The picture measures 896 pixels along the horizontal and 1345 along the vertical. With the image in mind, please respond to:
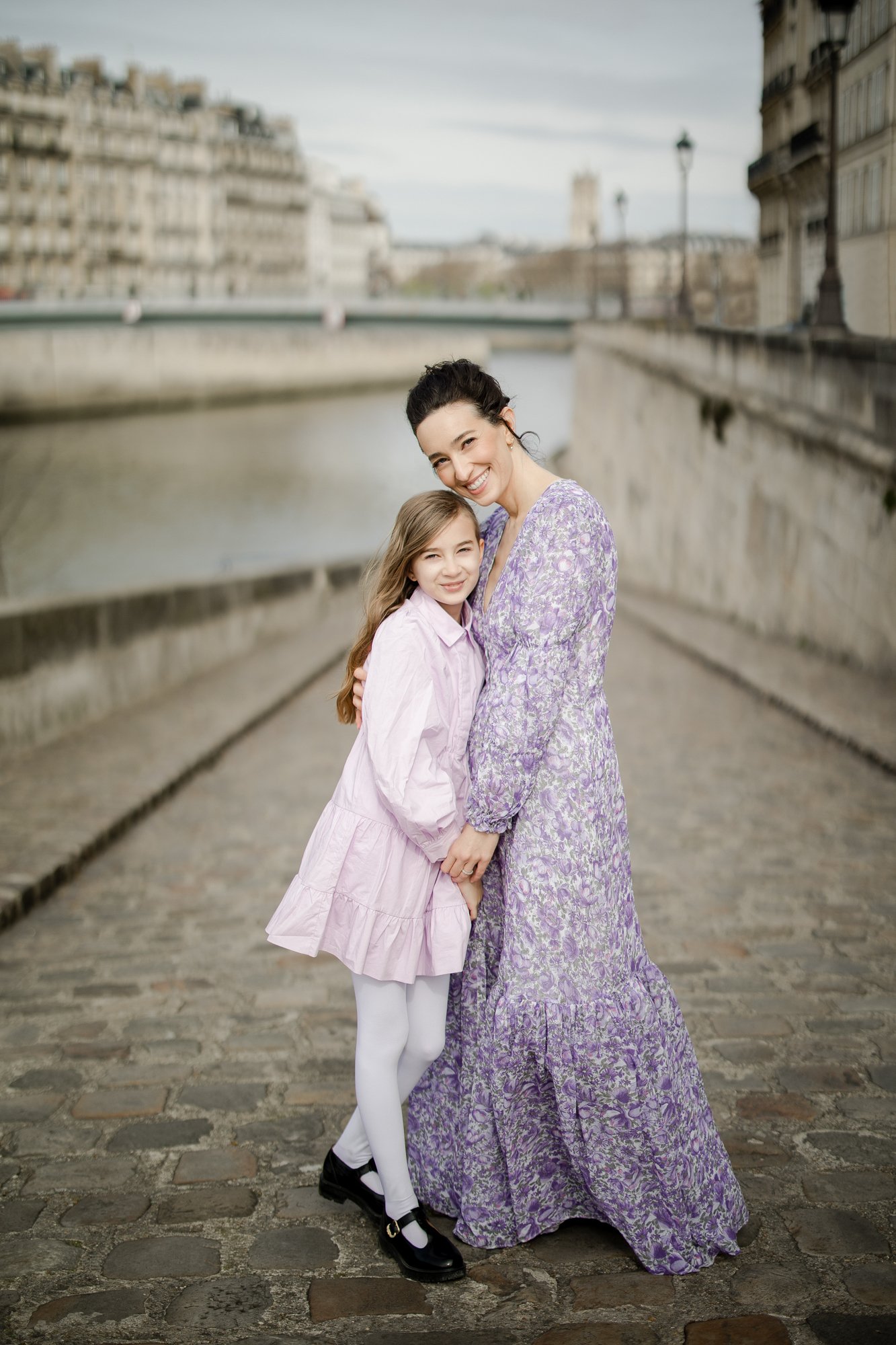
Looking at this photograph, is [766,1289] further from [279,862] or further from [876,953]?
[279,862]

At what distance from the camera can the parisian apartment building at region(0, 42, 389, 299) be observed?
82.5 m

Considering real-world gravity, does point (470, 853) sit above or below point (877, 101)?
below

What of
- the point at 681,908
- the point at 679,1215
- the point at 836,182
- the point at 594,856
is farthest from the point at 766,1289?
the point at 836,182

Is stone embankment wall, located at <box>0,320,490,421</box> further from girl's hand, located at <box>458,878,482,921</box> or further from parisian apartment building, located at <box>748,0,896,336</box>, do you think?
girl's hand, located at <box>458,878,482,921</box>

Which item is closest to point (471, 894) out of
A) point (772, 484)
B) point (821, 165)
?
point (772, 484)

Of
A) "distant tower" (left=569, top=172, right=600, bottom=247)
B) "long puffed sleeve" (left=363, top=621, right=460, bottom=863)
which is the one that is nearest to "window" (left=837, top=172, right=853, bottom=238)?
"long puffed sleeve" (left=363, top=621, right=460, bottom=863)

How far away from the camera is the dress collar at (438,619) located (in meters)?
2.79

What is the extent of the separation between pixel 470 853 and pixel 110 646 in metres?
6.91

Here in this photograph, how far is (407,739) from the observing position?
2.67 metres

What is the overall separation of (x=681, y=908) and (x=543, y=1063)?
249cm

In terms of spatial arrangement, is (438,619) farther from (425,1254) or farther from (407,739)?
(425,1254)

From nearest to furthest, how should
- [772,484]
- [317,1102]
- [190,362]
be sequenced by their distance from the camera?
[317,1102], [772,484], [190,362]

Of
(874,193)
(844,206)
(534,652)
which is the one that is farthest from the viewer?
(844,206)

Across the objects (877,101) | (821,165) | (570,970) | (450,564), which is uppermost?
(877,101)
